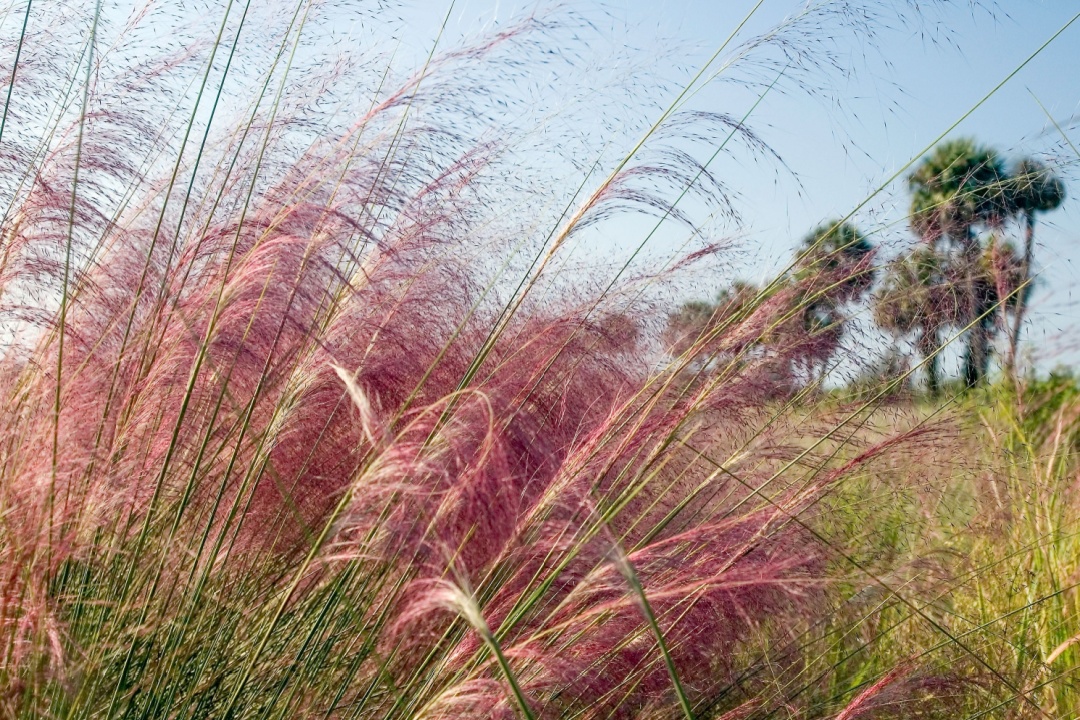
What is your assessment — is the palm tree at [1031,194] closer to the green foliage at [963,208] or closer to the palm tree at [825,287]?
the green foliage at [963,208]

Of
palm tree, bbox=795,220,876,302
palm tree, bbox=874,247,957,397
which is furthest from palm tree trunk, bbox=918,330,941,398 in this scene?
palm tree, bbox=795,220,876,302

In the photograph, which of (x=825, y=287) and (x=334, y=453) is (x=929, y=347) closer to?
(x=825, y=287)

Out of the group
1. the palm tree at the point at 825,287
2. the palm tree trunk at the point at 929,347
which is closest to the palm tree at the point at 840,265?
the palm tree at the point at 825,287

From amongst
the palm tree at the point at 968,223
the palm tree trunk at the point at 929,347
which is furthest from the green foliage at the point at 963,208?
the palm tree trunk at the point at 929,347

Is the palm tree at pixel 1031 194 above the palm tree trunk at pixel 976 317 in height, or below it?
above

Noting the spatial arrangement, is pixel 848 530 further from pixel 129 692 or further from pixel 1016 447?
pixel 129 692

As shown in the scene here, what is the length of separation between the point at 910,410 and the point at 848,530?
0.56 meters

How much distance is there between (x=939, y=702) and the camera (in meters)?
2.31

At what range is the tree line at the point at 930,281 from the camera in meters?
2.02

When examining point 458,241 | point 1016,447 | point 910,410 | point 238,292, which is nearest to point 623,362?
point 458,241

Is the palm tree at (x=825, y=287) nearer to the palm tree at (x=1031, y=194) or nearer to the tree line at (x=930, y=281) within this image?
the tree line at (x=930, y=281)

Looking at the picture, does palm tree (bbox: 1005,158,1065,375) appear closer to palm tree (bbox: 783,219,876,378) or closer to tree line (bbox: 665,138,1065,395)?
tree line (bbox: 665,138,1065,395)

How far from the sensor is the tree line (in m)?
2.02

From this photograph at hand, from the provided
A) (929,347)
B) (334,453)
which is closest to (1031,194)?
(929,347)
